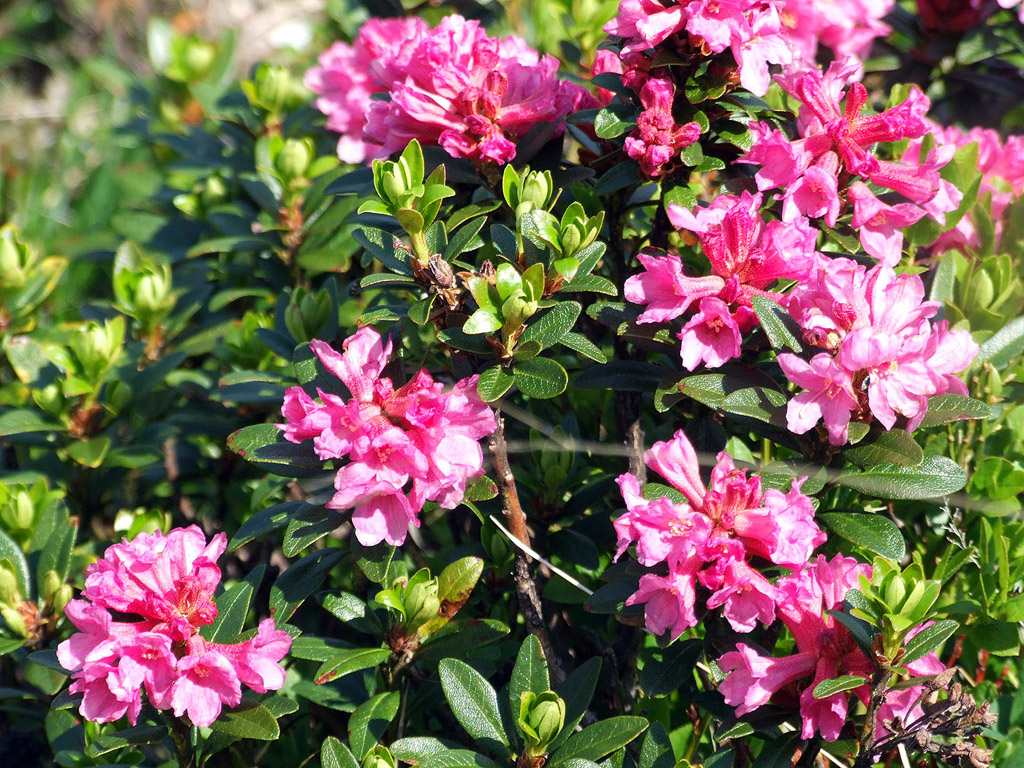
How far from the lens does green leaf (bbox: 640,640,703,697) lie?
1.58 meters

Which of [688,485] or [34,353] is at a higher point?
[688,485]

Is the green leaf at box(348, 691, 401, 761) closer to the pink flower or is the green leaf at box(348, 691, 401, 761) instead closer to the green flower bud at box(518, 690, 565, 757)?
the green flower bud at box(518, 690, 565, 757)

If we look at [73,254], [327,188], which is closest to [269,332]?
Answer: [327,188]

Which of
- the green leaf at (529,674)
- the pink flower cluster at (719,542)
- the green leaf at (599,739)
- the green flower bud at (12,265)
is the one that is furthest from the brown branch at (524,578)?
the green flower bud at (12,265)

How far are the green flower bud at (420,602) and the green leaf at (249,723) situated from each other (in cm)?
27

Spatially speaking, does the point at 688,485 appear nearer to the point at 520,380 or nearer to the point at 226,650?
the point at 520,380

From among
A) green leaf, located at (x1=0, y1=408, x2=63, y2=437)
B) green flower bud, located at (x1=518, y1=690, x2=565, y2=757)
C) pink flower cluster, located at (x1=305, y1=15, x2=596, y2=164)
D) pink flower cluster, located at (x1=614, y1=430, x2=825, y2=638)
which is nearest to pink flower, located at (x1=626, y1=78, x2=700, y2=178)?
pink flower cluster, located at (x1=305, y1=15, x2=596, y2=164)

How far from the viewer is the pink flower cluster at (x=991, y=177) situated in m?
2.13

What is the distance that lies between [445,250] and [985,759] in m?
1.10

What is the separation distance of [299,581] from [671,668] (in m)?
0.62

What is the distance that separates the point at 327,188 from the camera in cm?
213

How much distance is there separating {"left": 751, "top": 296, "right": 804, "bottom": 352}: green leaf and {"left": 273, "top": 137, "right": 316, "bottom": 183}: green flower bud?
137cm

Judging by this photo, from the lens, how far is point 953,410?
1.51m

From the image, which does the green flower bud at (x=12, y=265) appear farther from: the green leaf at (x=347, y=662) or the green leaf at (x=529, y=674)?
the green leaf at (x=529, y=674)
